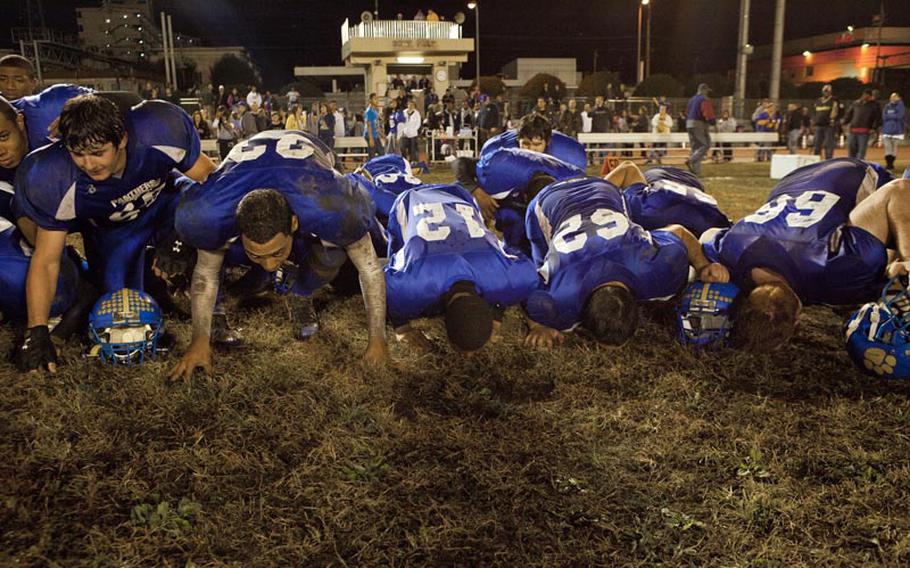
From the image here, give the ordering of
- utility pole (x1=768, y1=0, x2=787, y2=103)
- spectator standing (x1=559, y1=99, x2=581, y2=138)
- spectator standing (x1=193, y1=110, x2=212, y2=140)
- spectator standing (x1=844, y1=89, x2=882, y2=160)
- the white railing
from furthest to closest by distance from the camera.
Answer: the white railing
spectator standing (x1=559, y1=99, x2=581, y2=138)
utility pole (x1=768, y1=0, x2=787, y2=103)
spectator standing (x1=193, y1=110, x2=212, y2=140)
spectator standing (x1=844, y1=89, x2=882, y2=160)

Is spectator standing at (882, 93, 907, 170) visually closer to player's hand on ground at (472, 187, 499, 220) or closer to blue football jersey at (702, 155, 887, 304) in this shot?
player's hand on ground at (472, 187, 499, 220)

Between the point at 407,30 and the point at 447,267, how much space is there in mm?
28945

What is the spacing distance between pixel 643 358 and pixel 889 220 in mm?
1521

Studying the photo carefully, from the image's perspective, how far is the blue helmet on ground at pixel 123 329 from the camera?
3.48 metres

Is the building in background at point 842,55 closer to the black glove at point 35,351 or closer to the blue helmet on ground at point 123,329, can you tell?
the blue helmet on ground at point 123,329

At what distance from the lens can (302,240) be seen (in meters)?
4.01

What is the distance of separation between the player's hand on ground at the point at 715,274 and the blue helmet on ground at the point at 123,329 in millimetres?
3011

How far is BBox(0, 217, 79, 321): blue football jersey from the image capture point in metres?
3.77

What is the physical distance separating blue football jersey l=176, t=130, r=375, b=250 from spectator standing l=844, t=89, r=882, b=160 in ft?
41.5

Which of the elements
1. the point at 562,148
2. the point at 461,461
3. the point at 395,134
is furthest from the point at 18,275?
the point at 395,134

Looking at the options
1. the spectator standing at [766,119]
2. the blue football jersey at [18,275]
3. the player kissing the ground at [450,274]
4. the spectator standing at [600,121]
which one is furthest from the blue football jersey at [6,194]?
the spectator standing at [766,119]

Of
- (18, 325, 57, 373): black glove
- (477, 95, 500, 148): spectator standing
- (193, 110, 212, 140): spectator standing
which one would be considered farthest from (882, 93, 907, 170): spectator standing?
(193, 110, 212, 140): spectator standing

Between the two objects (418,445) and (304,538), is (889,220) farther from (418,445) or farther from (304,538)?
(304,538)

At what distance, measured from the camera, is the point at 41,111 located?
14.3 ft
